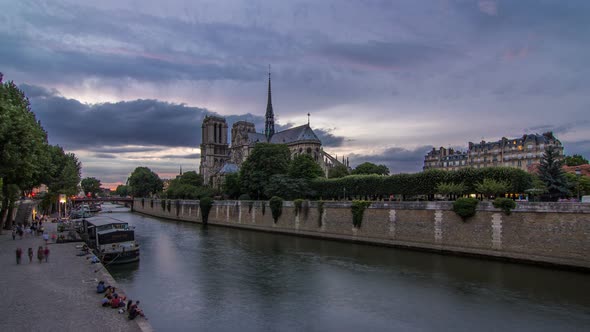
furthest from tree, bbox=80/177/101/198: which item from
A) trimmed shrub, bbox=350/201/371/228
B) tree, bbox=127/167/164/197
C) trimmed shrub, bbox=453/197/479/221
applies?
trimmed shrub, bbox=453/197/479/221

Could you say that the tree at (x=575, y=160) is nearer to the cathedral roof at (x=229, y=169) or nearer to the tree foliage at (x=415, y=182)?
the tree foliage at (x=415, y=182)

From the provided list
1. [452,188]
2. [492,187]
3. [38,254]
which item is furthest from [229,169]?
[38,254]

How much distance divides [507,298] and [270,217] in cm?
3252

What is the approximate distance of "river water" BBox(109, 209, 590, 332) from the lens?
15.9 m

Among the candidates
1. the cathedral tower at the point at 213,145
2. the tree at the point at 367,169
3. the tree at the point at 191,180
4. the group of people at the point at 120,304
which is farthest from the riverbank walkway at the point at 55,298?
the cathedral tower at the point at 213,145

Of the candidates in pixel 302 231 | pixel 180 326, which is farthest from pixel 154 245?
pixel 180 326

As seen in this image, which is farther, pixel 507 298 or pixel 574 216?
pixel 574 216

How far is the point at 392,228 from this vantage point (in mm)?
33938

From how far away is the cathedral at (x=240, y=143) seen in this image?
309 feet

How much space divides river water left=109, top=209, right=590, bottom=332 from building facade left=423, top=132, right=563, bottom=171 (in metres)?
56.7

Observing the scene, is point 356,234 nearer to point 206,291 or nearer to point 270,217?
point 270,217

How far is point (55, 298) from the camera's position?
15.2m

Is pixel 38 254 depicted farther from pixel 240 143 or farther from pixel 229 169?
pixel 240 143

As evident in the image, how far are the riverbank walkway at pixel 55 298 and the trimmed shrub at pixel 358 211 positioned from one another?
21.7m
